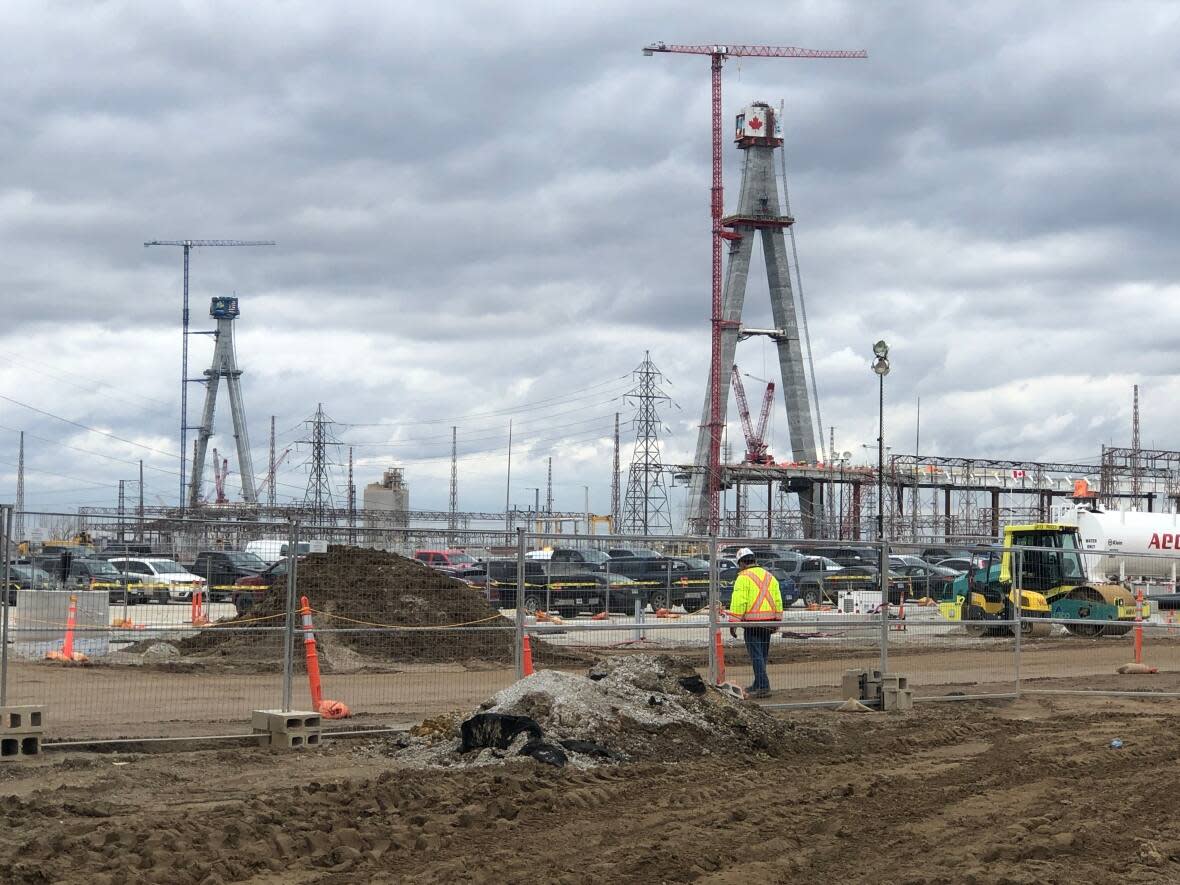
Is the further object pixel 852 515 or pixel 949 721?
pixel 852 515

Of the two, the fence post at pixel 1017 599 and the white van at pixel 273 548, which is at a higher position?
the white van at pixel 273 548

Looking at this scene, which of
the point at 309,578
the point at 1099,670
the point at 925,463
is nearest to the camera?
the point at 309,578

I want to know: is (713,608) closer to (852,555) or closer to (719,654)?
(719,654)

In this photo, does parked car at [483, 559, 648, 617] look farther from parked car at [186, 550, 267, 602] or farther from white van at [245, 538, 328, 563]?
parked car at [186, 550, 267, 602]

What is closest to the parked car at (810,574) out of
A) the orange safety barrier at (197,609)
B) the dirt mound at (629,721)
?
the dirt mound at (629,721)

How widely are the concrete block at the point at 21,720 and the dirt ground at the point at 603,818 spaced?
0.29 m

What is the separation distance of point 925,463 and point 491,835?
3263 inches

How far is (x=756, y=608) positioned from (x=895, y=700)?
2.12 m

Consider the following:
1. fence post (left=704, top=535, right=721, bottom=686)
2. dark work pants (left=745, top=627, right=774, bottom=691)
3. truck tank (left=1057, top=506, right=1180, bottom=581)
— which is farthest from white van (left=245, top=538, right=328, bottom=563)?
truck tank (left=1057, top=506, right=1180, bottom=581)

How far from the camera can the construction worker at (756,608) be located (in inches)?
659

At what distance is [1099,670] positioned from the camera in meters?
24.6

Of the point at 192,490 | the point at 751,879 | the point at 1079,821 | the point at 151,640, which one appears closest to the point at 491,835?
the point at 751,879

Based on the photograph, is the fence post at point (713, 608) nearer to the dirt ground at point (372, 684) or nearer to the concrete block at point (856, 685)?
the dirt ground at point (372, 684)

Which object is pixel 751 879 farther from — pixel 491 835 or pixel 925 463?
pixel 925 463
